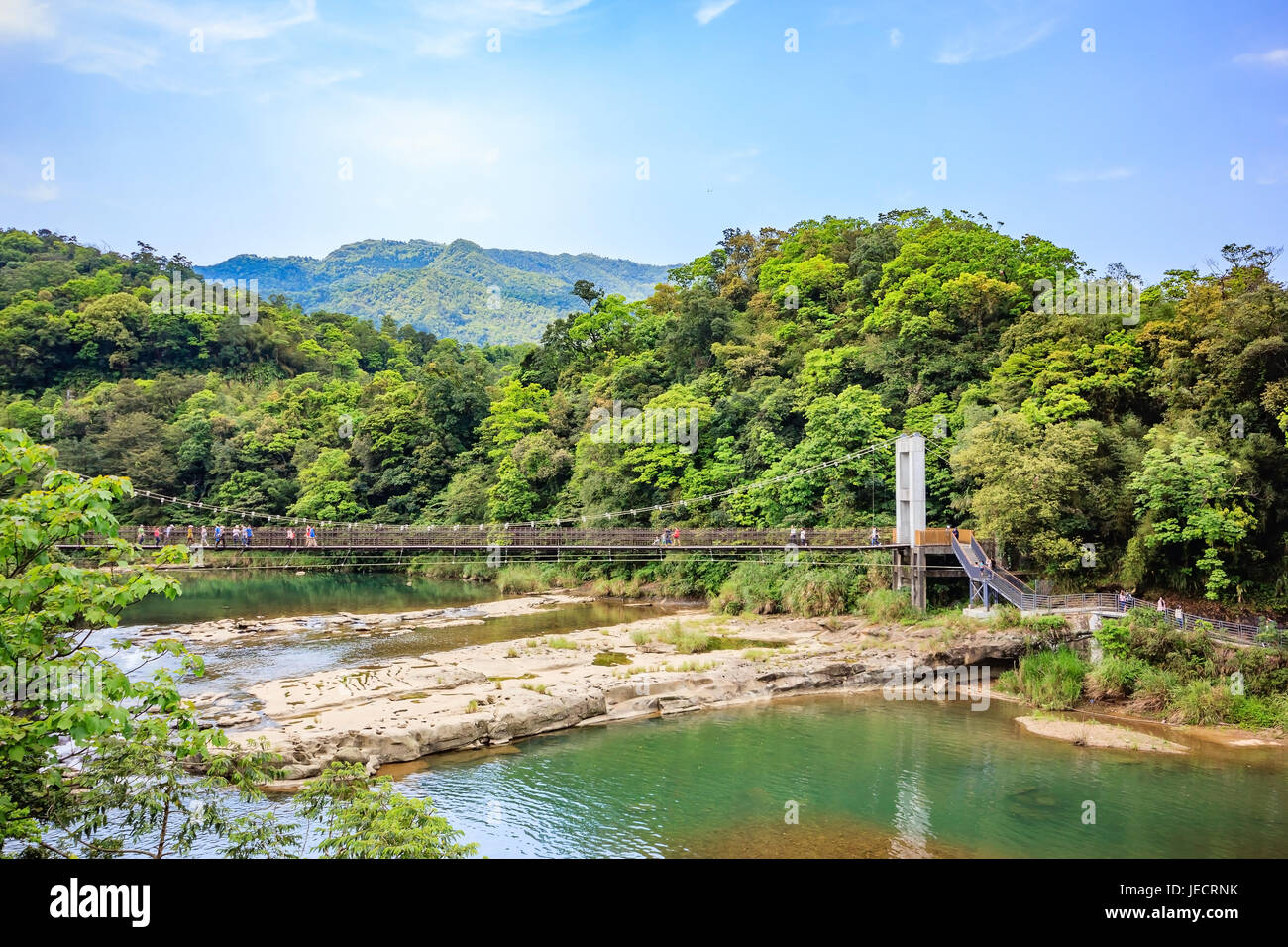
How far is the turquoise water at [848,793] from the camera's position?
1205 cm

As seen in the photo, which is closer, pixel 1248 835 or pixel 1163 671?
pixel 1248 835

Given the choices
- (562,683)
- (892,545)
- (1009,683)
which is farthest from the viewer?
(892,545)

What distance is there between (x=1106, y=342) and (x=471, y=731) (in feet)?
73.5

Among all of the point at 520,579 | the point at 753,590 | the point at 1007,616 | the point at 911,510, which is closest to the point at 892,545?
the point at 911,510

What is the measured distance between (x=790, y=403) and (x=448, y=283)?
12625 centimetres

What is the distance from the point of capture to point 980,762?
50.4ft

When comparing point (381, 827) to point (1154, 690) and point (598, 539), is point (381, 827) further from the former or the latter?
point (598, 539)

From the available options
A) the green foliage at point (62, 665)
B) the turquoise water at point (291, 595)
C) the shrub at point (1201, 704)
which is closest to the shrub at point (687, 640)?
the shrub at point (1201, 704)

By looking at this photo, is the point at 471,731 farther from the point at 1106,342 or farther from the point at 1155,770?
the point at 1106,342

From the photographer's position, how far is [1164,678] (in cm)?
1797

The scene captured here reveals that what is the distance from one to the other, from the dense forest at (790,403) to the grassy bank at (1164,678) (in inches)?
123

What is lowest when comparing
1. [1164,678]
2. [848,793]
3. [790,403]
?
Result: [848,793]
